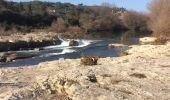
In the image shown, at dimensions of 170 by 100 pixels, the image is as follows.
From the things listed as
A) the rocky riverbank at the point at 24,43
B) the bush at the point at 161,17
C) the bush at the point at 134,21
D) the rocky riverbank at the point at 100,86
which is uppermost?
the rocky riverbank at the point at 100,86

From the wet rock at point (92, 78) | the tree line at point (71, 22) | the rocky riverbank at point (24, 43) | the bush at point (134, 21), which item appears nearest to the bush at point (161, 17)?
the tree line at point (71, 22)

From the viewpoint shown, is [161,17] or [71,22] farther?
[71,22]

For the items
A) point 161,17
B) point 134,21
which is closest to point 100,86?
point 161,17

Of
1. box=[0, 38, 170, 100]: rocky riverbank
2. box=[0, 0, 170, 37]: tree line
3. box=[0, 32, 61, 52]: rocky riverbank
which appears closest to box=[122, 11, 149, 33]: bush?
box=[0, 0, 170, 37]: tree line

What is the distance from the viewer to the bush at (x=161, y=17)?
200 feet

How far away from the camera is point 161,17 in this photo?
64562 mm

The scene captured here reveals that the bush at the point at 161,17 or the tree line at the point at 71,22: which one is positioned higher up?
the bush at the point at 161,17

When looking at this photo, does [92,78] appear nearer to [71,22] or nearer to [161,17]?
[161,17]

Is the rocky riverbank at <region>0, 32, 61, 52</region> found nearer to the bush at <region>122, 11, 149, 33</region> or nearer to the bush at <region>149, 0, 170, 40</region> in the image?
the bush at <region>149, 0, 170, 40</region>

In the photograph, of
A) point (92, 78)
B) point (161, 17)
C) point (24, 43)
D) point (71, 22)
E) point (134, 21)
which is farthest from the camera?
point (134, 21)

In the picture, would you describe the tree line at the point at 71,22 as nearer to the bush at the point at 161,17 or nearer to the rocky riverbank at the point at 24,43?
the bush at the point at 161,17

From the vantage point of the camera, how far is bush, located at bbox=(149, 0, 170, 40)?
200 ft

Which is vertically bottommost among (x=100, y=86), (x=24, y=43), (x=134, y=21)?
(x=134, y=21)

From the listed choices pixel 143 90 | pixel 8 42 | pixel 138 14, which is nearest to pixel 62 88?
pixel 143 90
